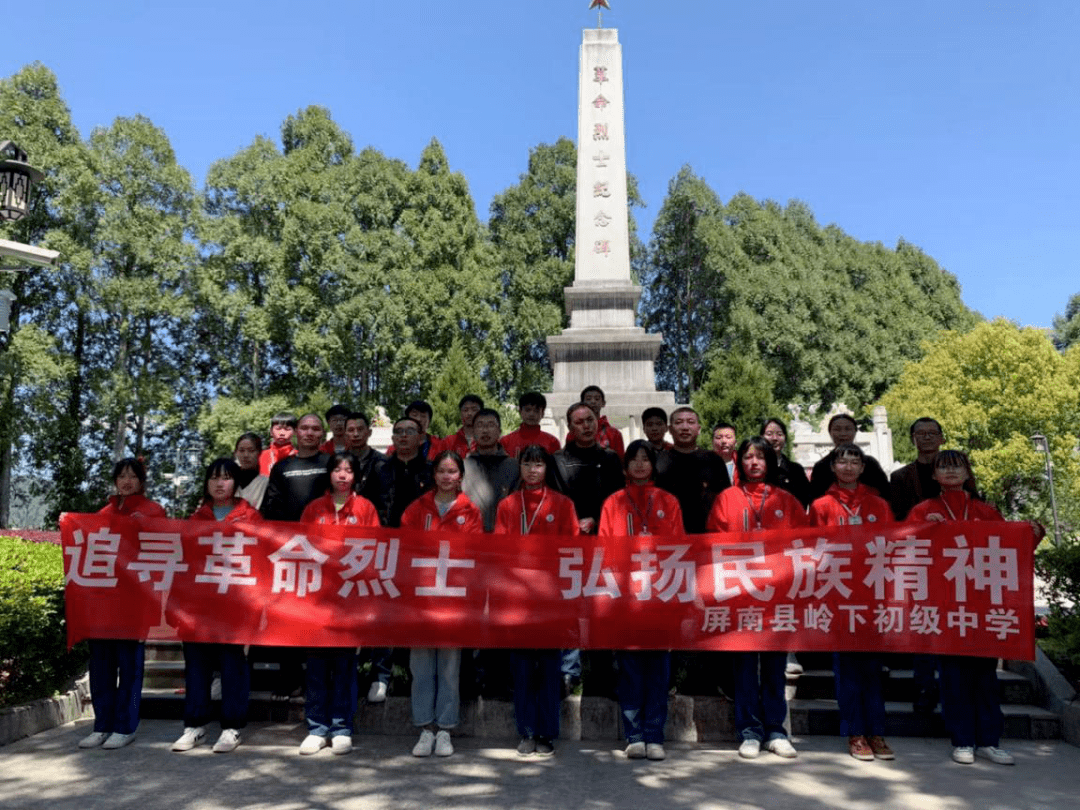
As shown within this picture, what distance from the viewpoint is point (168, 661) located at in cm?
611

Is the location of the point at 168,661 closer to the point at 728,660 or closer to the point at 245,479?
the point at 245,479

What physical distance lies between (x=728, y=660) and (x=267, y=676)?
10.6 ft

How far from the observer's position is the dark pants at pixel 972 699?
4547 millimetres

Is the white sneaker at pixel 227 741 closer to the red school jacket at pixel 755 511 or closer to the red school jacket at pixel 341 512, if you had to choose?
the red school jacket at pixel 341 512

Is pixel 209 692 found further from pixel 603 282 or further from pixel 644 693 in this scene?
pixel 603 282

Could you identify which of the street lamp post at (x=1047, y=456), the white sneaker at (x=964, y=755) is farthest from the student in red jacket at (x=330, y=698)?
the street lamp post at (x=1047, y=456)

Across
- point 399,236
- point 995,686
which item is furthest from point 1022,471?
point 995,686

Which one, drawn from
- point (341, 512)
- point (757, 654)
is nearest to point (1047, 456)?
point (757, 654)

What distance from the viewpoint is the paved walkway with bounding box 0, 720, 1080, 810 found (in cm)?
383

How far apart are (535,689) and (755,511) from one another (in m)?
1.73

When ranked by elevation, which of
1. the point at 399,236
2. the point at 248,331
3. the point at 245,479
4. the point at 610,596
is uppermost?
the point at 399,236

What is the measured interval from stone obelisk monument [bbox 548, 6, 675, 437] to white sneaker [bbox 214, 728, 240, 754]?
9.12 meters

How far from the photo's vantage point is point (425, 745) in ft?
15.1

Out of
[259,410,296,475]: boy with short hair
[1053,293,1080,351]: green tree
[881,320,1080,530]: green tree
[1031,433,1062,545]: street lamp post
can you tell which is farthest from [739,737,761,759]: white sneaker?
[1053,293,1080,351]: green tree
